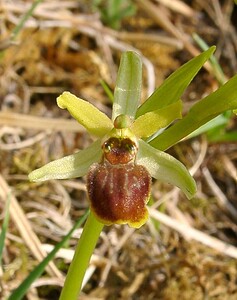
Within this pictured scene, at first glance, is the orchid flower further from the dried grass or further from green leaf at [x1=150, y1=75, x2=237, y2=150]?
the dried grass

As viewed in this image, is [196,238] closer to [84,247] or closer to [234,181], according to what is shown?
[234,181]

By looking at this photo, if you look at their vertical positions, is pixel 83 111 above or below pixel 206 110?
above

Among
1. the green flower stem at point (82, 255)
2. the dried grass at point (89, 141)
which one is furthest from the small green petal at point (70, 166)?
the dried grass at point (89, 141)

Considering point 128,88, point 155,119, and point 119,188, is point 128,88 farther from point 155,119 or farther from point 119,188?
point 119,188

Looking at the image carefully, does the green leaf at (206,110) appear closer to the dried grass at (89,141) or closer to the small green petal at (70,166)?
the small green petal at (70,166)

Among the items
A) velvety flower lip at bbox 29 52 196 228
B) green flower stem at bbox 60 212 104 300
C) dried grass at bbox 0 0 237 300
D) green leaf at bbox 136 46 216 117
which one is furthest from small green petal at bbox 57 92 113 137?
dried grass at bbox 0 0 237 300

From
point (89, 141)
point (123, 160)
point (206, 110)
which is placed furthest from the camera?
point (89, 141)

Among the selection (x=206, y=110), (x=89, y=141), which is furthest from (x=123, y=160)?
(x=89, y=141)
